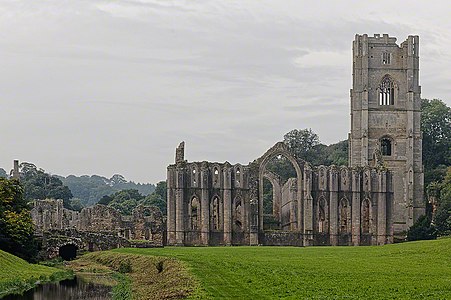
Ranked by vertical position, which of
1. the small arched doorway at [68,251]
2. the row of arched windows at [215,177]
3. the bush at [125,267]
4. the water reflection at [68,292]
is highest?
the row of arched windows at [215,177]

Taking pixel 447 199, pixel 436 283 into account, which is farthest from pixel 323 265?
pixel 447 199

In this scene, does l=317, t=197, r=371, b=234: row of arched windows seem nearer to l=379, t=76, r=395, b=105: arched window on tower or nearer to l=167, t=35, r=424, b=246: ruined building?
l=167, t=35, r=424, b=246: ruined building

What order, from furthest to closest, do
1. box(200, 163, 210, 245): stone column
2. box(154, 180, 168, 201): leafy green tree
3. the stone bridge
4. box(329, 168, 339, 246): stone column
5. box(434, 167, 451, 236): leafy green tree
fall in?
box(154, 180, 168, 201): leafy green tree
box(434, 167, 451, 236): leafy green tree
box(329, 168, 339, 246): stone column
box(200, 163, 210, 245): stone column
the stone bridge

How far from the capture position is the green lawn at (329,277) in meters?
34.6

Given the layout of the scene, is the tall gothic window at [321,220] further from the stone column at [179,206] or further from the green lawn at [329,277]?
the green lawn at [329,277]

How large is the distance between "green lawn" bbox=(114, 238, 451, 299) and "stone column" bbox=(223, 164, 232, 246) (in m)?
36.9

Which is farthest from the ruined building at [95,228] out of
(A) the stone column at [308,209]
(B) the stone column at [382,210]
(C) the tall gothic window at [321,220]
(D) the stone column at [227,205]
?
(B) the stone column at [382,210]

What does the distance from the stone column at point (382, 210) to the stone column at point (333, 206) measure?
13.9 feet

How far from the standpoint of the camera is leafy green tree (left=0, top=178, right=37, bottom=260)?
6462 centimetres

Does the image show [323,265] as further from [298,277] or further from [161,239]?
[161,239]

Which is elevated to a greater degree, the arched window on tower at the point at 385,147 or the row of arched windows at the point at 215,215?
the arched window on tower at the point at 385,147

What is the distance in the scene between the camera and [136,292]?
46906 mm

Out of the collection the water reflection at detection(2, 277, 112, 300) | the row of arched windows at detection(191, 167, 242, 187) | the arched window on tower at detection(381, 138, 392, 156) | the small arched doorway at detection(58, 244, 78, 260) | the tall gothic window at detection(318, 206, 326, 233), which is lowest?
the small arched doorway at detection(58, 244, 78, 260)

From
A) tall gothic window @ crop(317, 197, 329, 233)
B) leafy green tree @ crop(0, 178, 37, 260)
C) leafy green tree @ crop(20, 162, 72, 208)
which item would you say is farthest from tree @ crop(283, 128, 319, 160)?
leafy green tree @ crop(0, 178, 37, 260)
